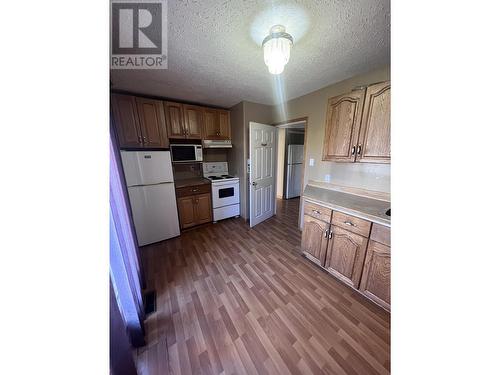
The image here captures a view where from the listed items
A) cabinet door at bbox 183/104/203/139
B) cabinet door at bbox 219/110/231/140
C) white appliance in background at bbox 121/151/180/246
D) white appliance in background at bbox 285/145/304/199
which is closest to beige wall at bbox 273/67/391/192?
cabinet door at bbox 219/110/231/140

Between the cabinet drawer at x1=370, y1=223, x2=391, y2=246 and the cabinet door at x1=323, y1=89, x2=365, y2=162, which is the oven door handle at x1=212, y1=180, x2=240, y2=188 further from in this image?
the cabinet drawer at x1=370, y1=223, x2=391, y2=246

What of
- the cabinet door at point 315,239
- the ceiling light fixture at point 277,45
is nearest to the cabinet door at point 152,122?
the ceiling light fixture at point 277,45

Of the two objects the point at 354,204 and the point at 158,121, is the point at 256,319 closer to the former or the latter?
the point at 354,204

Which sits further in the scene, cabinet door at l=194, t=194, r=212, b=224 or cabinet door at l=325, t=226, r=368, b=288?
cabinet door at l=194, t=194, r=212, b=224

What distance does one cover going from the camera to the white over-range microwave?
2562 mm

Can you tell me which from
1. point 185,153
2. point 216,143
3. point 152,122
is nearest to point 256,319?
point 185,153

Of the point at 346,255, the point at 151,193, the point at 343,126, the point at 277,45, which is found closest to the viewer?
the point at 277,45

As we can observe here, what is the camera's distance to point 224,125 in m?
2.98

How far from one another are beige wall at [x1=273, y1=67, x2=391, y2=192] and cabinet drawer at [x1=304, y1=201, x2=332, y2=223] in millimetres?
588

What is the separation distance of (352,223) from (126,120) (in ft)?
9.79

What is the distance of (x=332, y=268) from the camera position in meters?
1.71
